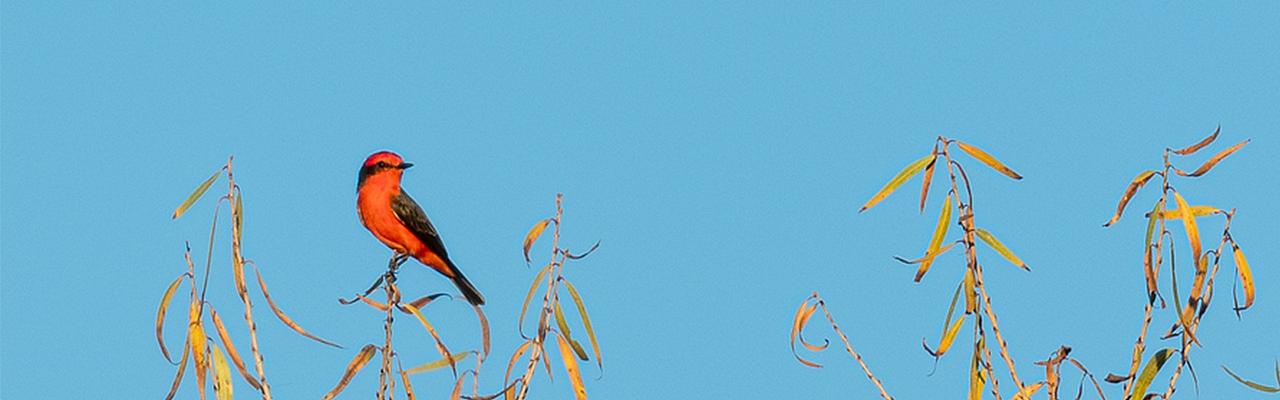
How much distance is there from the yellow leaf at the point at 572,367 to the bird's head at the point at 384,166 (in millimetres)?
5087

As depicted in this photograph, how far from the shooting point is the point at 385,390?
10.6 feet

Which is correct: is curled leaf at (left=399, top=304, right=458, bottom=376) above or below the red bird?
below

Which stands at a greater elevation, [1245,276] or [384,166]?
[384,166]

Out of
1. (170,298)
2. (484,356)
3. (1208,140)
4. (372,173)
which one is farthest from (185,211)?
(372,173)

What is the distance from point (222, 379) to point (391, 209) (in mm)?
5142

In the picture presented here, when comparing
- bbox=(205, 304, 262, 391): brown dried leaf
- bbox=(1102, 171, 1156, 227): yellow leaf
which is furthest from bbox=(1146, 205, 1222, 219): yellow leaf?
bbox=(205, 304, 262, 391): brown dried leaf

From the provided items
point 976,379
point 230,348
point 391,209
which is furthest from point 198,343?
point 391,209

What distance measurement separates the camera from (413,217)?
871 centimetres

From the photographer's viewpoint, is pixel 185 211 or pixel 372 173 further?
pixel 372 173

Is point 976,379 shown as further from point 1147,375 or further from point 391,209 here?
point 391,209

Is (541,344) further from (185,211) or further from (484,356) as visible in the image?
(185,211)

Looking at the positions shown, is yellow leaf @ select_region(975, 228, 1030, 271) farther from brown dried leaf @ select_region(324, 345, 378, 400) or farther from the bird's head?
the bird's head

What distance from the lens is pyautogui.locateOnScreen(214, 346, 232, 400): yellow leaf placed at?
356cm

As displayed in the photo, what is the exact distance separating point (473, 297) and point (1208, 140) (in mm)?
6195
